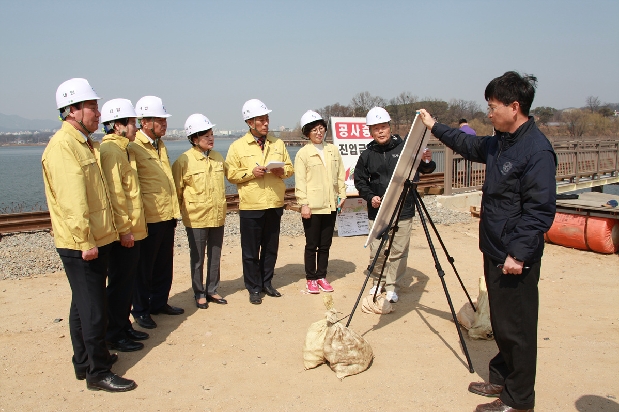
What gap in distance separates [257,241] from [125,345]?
73.1 inches

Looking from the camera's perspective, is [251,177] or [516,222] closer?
[516,222]

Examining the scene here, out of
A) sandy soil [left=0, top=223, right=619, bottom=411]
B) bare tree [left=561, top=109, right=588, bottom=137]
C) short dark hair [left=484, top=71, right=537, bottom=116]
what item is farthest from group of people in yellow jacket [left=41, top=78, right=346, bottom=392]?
bare tree [left=561, top=109, right=588, bottom=137]

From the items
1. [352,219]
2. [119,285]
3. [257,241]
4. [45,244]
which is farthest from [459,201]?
[119,285]

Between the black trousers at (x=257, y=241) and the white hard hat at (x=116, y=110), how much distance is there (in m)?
1.74

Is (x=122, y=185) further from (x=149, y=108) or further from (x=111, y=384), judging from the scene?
(x=111, y=384)

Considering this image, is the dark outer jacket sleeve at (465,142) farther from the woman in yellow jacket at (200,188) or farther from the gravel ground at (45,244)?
the gravel ground at (45,244)

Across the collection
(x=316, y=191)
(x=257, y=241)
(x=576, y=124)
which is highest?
(x=576, y=124)

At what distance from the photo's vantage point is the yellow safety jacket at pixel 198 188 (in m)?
5.23

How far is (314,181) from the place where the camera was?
5.82 m

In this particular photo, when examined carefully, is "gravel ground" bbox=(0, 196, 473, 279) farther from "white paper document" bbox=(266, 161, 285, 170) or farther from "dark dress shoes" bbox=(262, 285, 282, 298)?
"white paper document" bbox=(266, 161, 285, 170)

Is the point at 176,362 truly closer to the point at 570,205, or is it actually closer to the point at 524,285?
the point at 524,285

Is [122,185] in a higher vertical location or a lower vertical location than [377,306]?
higher

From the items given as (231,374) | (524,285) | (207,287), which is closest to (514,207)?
(524,285)

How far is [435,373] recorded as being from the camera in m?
3.89
